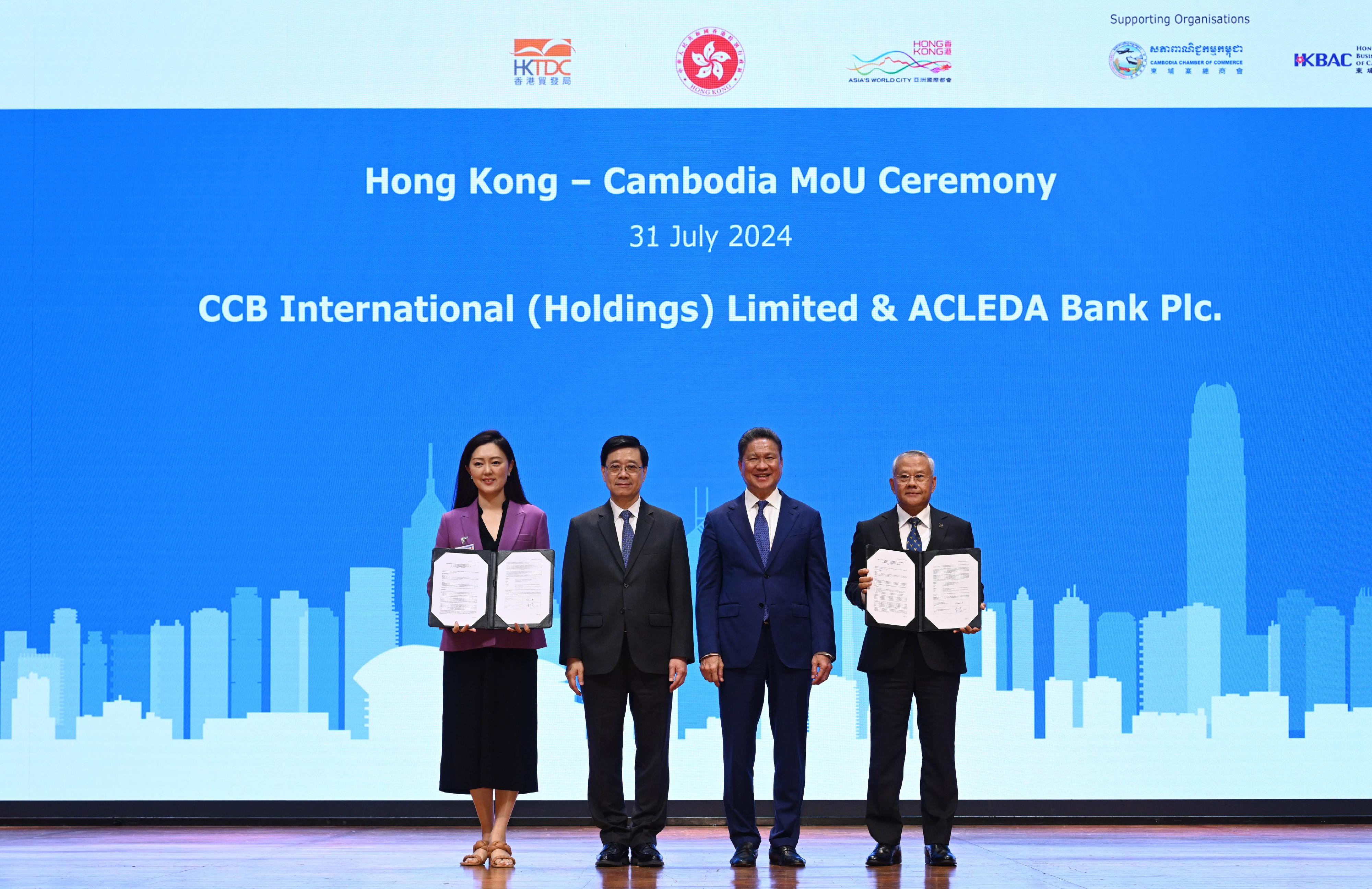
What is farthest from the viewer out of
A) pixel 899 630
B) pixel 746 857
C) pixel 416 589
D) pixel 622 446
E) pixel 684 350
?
pixel 684 350

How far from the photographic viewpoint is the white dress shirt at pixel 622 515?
4234 mm

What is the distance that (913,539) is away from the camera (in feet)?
14.4

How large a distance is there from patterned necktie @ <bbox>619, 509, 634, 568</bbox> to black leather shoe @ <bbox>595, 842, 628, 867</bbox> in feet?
2.86

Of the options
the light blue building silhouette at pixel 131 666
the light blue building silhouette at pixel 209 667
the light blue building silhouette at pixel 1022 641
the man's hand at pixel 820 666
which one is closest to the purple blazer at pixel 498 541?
the man's hand at pixel 820 666

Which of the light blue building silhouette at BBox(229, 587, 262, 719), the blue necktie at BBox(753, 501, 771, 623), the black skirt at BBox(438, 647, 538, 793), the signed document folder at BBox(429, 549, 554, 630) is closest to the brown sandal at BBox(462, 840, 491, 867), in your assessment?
the black skirt at BBox(438, 647, 538, 793)

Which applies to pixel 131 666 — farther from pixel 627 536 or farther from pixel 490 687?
pixel 627 536

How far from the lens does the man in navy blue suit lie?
4148 mm

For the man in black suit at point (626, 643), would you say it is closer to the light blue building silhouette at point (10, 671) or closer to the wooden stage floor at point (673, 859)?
the wooden stage floor at point (673, 859)

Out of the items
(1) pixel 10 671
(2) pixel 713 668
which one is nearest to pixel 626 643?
(2) pixel 713 668

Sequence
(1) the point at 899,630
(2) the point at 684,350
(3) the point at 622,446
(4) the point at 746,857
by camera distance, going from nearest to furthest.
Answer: (4) the point at 746,857 < (3) the point at 622,446 < (1) the point at 899,630 < (2) the point at 684,350

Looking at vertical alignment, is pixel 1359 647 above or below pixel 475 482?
below
